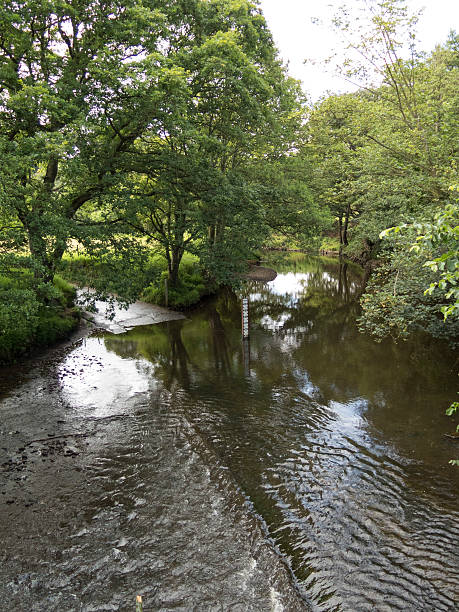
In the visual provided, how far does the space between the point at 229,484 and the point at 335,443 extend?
113 inches

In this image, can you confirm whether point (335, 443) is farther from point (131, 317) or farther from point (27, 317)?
point (131, 317)

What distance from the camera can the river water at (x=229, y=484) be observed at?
5.06 meters

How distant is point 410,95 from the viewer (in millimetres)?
12531

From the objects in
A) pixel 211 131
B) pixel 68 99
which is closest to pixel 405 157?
pixel 211 131

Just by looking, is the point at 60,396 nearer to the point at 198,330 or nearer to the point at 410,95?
the point at 198,330

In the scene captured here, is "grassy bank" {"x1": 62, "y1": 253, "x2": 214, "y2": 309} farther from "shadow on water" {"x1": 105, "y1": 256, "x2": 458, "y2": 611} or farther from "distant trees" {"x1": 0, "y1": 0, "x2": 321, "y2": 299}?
"shadow on water" {"x1": 105, "y1": 256, "x2": 458, "y2": 611}

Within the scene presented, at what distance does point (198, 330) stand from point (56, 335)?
20.5ft

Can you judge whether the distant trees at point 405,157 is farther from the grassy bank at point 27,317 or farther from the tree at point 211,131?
the grassy bank at point 27,317

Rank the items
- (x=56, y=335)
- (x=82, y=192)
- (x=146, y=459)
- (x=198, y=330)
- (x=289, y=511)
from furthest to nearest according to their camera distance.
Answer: (x=198, y=330)
(x=56, y=335)
(x=82, y=192)
(x=146, y=459)
(x=289, y=511)

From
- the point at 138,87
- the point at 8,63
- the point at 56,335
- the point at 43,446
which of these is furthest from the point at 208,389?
the point at 8,63

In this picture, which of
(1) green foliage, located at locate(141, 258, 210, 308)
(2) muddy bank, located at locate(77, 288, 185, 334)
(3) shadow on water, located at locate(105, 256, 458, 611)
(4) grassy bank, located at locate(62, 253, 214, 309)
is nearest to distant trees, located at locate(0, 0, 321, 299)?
(4) grassy bank, located at locate(62, 253, 214, 309)

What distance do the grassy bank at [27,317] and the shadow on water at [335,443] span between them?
7.85 ft

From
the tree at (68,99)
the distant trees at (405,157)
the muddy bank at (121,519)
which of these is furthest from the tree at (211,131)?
the muddy bank at (121,519)

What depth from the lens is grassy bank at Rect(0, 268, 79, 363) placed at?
9430 millimetres
